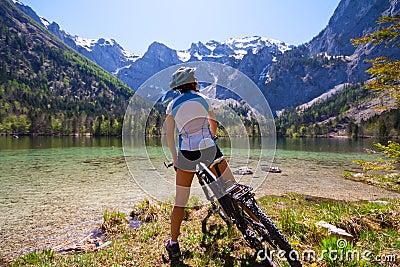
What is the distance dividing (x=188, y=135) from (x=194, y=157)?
42 centimetres

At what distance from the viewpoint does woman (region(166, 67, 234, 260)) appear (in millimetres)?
4973

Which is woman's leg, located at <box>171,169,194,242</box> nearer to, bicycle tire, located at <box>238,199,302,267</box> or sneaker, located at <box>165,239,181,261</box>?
sneaker, located at <box>165,239,181,261</box>

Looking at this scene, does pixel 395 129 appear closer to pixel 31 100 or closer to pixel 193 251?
pixel 193 251

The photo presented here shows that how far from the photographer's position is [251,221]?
4586 mm

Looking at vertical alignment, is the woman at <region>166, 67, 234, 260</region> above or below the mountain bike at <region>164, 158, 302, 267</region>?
above

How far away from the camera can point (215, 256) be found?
17.4 ft

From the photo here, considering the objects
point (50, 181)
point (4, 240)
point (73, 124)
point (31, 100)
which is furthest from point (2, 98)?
point (4, 240)

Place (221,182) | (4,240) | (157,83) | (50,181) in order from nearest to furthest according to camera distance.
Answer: (221,182) < (157,83) < (4,240) < (50,181)

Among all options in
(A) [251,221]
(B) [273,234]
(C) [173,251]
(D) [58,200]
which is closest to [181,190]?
(C) [173,251]

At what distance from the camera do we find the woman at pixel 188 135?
16.3 feet

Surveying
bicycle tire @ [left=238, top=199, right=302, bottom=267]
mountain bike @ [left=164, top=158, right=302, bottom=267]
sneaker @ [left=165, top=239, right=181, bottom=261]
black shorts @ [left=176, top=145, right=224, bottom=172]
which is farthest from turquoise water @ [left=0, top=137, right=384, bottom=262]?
sneaker @ [left=165, top=239, right=181, bottom=261]

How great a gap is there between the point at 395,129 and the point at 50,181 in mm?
128950

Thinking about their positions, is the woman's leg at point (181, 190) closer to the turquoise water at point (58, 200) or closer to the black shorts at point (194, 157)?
the black shorts at point (194, 157)

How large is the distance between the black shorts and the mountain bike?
0.11 meters
